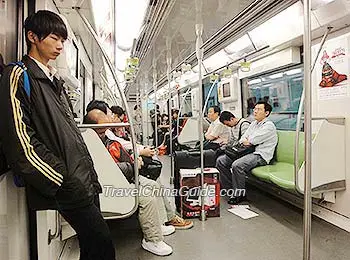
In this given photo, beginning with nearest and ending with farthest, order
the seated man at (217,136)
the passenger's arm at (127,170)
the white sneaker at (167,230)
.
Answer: the passenger's arm at (127,170)
the white sneaker at (167,230)
the seated man at (217,136)

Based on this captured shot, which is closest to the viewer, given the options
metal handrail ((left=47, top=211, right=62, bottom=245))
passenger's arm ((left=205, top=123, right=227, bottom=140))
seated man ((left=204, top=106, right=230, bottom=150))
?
metal handrail ((left=47, top=211, right=62, bottom=245))

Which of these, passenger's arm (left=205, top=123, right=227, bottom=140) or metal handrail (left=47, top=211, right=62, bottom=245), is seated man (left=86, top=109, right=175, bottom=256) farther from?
passenger's arm (left=205, top=123, right=227, bottom=140)

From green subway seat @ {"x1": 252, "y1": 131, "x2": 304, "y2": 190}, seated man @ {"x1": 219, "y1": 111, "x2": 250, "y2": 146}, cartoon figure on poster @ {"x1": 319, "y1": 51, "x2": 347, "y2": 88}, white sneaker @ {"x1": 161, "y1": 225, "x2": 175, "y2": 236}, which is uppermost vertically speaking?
cartoon figure on poster @ {"x1": 319, "y1": 51, "x2": 347, "y2": 88}

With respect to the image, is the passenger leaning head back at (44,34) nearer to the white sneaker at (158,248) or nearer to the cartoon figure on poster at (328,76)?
the white sneaker at (158,248)

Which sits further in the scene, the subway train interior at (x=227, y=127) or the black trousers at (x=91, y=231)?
the subway train interior at (x=227, y=127)

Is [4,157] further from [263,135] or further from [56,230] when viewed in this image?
[263,135]

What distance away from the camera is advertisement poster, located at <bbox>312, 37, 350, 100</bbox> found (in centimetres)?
301

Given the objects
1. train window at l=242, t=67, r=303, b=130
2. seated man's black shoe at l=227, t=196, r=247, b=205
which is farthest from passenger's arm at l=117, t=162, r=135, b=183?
train window at l=242, t=67, r=303, b=130

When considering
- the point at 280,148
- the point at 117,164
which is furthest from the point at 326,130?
the point at 117,164

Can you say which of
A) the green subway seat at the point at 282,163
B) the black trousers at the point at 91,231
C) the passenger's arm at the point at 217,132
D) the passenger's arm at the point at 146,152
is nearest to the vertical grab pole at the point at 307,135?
the black trousers at the point at 91,231

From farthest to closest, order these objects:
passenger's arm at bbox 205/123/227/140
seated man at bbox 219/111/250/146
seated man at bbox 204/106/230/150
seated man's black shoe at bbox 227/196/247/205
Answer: passenger's arm at bbox 205/123/227/140 < seated man at bbox 204/106/230/150 < seated man at bbox 219/111/250/146 < seated man's black shoe at bbox 227/196/247/205

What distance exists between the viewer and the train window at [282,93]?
4.07m

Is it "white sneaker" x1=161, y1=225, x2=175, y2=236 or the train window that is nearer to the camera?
"white sneaker" x1=161, y1=225, x2=175, y2=236

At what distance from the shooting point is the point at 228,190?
436 centimetres
